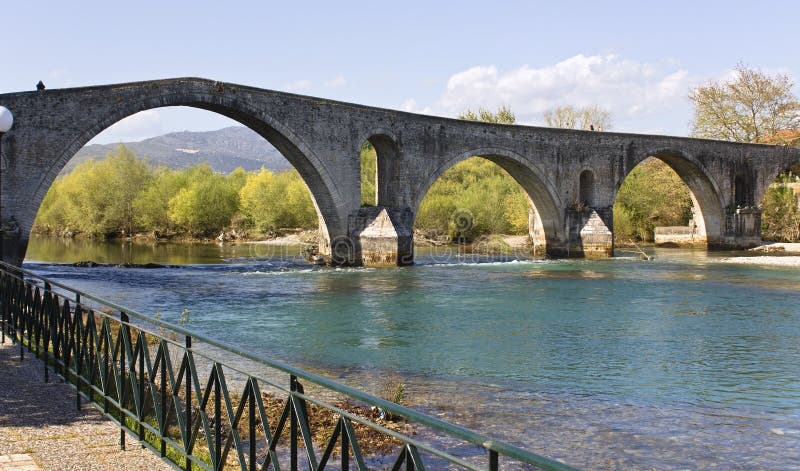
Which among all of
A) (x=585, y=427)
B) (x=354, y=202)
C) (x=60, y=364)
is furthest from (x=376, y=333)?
(x=354, y=202)

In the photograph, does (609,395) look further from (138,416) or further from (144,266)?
(144,266)

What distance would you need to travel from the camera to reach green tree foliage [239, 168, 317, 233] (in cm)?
5912

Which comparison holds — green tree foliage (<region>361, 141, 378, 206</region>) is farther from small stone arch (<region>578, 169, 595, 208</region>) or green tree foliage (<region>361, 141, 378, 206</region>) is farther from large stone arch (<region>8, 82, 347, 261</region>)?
large stone arch (<region>8, 82, 347, 261</region>)

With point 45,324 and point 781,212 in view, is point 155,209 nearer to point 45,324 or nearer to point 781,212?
point 781,212

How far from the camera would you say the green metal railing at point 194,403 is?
3.56 metres

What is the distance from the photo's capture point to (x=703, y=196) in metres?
45.7

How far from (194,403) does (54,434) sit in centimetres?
281

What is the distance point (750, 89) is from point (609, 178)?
18056mm

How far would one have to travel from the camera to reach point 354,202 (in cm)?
3161

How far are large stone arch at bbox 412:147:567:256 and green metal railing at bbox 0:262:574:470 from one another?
1096 inches

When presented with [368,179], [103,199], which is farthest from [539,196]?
[103,199]

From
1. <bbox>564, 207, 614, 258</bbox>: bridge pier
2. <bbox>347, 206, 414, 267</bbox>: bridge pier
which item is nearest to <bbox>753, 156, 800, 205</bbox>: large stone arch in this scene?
<bbox>564, 207, 614, 258</bbox>: bridge pier

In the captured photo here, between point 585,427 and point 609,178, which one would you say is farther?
point 609,178

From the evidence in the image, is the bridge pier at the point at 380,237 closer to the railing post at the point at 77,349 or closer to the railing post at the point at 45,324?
the railing post at the point at 45,324
